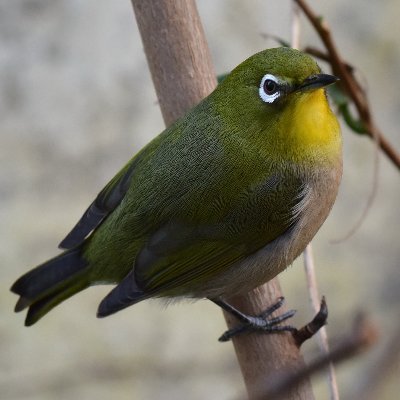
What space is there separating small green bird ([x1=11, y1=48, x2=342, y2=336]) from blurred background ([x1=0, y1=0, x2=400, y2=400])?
2.09 m

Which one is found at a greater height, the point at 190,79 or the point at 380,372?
the point at 190,79

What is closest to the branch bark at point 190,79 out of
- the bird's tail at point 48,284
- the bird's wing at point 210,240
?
the bird's wing at point 210,240

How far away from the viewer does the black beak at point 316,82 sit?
176cm

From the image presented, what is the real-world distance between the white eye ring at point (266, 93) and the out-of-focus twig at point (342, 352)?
53.0 inches

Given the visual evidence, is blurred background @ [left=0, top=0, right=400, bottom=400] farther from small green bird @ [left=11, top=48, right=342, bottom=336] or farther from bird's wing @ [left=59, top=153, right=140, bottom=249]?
small green bird @ [left=11, top=48, right=342, bottom=336]

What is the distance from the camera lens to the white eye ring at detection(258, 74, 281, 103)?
6.08 ft

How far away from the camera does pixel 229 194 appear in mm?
1970

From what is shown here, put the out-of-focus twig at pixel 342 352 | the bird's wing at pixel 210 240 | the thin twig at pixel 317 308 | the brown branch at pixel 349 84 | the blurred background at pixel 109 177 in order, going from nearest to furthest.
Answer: the out-of-focus twig at pixel 342 352 → the thin twig at pixel 317 308 → the bird's wing at pixel 210 240 → the brown branch at pixel 349 84 → the blurred background at pixel 109 177

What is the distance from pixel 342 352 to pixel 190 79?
1.58 meters

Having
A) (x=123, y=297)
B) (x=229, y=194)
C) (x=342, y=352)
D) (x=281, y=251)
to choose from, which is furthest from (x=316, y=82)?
(x=342, y=352)

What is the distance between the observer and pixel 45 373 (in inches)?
166

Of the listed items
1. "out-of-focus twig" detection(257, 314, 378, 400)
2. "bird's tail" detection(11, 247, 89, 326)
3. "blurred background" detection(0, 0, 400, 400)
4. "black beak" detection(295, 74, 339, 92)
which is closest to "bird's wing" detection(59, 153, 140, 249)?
"bird's tail" detection(11, 247, 89, 326)

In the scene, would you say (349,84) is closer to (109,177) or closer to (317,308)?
(317,308)

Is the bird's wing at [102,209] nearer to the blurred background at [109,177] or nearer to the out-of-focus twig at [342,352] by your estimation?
the out-of-focus twig at [342,352]
